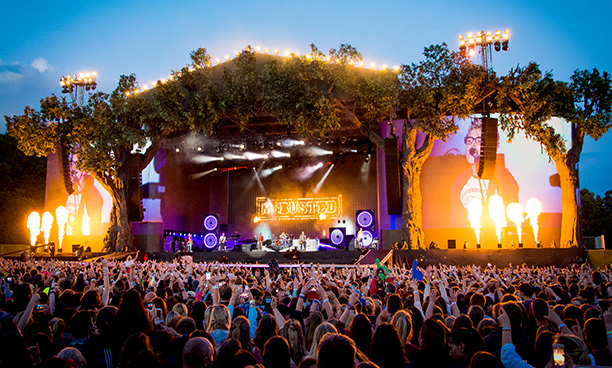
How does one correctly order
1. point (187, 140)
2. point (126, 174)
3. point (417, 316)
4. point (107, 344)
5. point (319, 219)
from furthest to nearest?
point (319, 219) < point (187, 140) < point (126, 174) < point (417, 316) < point (107, 344)

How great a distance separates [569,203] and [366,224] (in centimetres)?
1017

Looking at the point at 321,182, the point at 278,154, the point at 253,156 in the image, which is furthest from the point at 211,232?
→ the point at 321,182

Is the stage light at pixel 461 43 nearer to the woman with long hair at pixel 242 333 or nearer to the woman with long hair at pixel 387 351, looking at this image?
the woman with long hair at pixel 242 333

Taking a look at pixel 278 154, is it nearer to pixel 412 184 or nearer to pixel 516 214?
pixel 412 184

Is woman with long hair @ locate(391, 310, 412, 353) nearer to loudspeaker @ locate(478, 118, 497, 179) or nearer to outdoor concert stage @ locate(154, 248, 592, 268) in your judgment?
outdoor concert stage @ locate(154, 248, 592, 268)

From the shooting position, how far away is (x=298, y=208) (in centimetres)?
2956

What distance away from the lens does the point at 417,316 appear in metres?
4.47

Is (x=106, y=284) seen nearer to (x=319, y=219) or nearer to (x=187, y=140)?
(x=187, y=140)

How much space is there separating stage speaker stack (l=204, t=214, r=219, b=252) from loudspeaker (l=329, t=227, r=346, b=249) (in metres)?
6.83

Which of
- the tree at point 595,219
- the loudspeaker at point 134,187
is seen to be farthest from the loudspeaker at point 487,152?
the tree at point 595,219

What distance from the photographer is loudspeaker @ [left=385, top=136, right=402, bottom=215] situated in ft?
66.1

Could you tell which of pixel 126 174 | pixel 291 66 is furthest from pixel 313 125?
pixel 126 174

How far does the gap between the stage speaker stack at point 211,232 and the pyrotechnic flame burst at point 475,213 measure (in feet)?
47.7

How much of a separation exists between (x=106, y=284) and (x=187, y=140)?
2057cm
